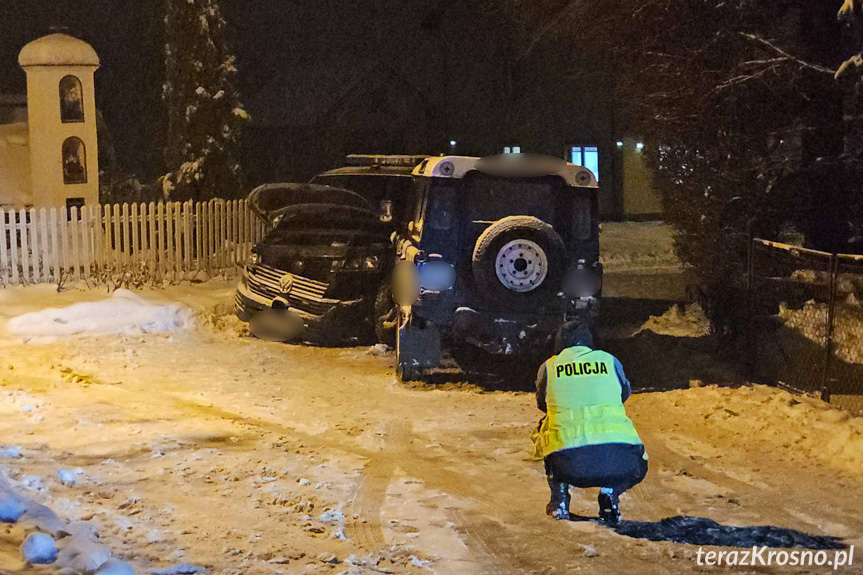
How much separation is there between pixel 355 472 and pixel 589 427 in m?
2.20

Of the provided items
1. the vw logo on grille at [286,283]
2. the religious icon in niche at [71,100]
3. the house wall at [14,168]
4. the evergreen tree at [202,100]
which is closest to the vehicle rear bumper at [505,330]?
the vw logo on grille at [286,283]

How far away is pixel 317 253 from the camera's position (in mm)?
12102

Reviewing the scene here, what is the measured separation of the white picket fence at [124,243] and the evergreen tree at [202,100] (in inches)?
80.3

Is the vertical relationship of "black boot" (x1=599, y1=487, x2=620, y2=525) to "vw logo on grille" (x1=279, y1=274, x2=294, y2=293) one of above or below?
below

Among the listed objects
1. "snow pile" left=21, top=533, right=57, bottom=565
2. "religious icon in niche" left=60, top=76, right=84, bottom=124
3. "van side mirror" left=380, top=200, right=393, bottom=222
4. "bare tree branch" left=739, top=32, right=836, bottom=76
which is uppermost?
"religious icon in niche" left=60, top=76, right=84, bottom=124

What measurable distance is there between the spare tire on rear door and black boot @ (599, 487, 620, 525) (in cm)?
383

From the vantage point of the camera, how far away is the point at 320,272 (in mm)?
12109

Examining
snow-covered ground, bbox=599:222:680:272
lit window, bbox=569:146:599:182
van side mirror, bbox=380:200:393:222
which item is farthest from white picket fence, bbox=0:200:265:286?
lit window, bbox=569:146:599:182

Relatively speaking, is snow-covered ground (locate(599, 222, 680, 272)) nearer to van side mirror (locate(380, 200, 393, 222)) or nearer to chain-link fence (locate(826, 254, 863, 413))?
chain-link fence (locate(826, 254, 863, 413))

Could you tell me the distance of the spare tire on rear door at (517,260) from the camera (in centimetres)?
983

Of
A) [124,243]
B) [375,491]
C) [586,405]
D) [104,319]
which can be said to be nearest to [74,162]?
[124,243]

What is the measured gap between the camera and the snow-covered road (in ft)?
19.6

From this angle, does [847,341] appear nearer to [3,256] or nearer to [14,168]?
[3,256]

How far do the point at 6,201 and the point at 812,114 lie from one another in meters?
15.7
